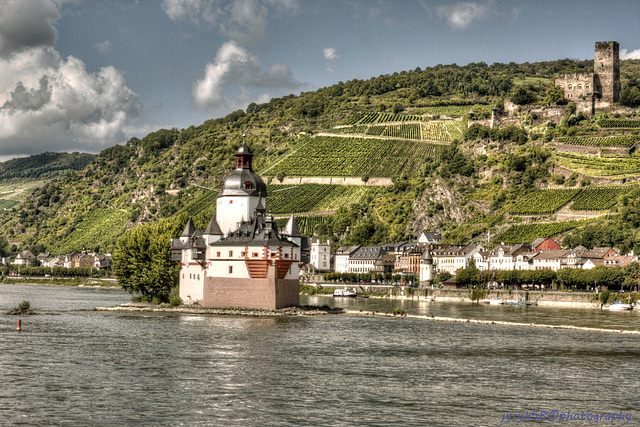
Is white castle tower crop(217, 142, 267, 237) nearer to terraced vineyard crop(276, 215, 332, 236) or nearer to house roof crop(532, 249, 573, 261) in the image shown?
house roof crop(532, 249, 573, 261)

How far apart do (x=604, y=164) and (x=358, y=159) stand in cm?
5024

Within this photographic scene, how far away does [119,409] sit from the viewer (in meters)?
29.8

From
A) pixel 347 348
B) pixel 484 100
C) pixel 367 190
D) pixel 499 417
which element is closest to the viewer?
pixel 499 417

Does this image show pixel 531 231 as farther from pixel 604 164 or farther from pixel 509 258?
pixel 604 164

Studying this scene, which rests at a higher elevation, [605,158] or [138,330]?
[605,158]

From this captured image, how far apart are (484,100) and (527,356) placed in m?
158

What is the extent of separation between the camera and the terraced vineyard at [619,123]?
5256 inches

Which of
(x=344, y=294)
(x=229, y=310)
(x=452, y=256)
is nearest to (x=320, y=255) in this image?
(x=452, y=256)

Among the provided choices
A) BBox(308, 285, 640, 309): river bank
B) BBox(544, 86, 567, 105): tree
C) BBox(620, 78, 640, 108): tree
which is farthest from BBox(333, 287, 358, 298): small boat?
BBox(620, 78, 640, 108): tree

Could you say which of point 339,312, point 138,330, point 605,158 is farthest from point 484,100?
point 138,330

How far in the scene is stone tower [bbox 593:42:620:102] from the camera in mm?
142875

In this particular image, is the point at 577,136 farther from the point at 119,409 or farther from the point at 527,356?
the point at 119,409

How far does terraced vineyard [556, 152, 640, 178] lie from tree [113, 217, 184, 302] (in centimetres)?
6768

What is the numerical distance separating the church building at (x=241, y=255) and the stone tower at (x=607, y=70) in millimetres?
90882
